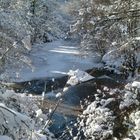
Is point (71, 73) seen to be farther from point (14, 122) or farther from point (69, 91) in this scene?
point (69, 91)

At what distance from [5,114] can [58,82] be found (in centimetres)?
2369

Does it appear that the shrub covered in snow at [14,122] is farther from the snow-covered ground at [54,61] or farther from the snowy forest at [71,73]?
the snow-covered ground at [54,61]

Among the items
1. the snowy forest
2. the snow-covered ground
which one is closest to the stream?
the snowy forest

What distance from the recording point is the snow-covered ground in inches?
1240

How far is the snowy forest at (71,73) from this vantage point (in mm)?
6148

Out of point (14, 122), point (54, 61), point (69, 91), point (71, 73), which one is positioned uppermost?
point (14, 122)

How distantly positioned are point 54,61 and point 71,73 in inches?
1165

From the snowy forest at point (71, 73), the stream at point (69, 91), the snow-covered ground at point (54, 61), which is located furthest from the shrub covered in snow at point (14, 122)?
the snow-covered ground at point (54, 61)

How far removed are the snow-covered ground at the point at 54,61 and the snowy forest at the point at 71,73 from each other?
7 cm

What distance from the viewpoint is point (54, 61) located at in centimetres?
3691

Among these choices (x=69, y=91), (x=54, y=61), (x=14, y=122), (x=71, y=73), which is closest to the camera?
(x=14, y=122)

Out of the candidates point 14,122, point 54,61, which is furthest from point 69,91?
point 14,122

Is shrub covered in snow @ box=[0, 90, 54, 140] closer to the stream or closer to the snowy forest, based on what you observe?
the snowy forest

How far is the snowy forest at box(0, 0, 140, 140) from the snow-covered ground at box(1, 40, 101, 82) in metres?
0.07
